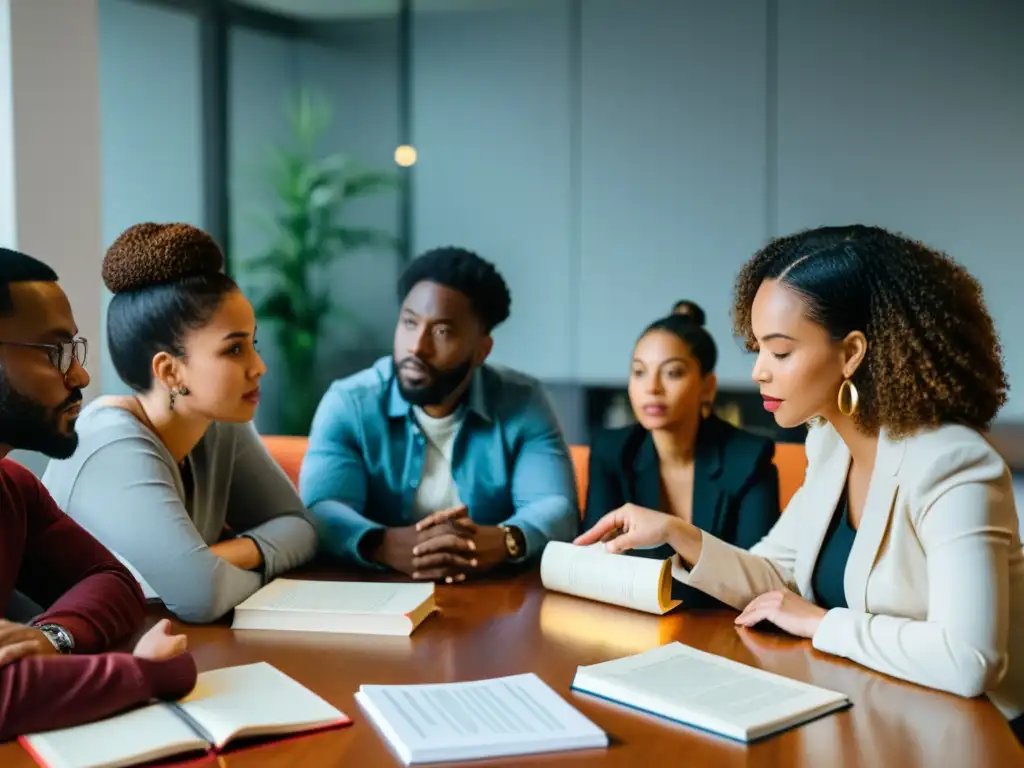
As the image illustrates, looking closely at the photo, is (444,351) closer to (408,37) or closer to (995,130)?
(995,130)

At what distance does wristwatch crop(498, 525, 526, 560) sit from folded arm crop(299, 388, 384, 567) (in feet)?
0.97

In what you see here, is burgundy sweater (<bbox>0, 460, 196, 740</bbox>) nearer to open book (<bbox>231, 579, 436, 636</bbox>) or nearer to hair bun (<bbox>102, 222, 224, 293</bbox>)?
open book (<bbox>231, 579, 436, 636</bbox>)

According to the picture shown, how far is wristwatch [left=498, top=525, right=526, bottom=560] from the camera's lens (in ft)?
6.89

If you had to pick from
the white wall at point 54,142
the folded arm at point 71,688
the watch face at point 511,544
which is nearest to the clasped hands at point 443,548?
the watch face at point 511,544

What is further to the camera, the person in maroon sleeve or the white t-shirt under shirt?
the white t-shirt under shirt

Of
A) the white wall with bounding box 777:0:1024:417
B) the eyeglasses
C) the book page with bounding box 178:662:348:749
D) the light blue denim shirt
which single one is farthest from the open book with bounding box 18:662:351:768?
the white wall with bounding box 777:0:1024:417

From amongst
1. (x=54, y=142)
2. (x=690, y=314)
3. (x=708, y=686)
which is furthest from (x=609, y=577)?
(x=54, y=142)

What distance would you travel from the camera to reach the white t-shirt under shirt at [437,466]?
2.37 metres

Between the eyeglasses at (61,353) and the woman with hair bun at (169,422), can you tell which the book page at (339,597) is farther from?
the eyeglasses at (61,353)

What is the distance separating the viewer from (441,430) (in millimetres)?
2402

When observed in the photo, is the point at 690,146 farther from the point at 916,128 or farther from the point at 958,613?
the point at 958,613

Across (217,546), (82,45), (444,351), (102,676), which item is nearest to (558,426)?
(444,351)

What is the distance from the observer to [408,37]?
216 inches

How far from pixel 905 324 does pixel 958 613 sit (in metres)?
0.41
